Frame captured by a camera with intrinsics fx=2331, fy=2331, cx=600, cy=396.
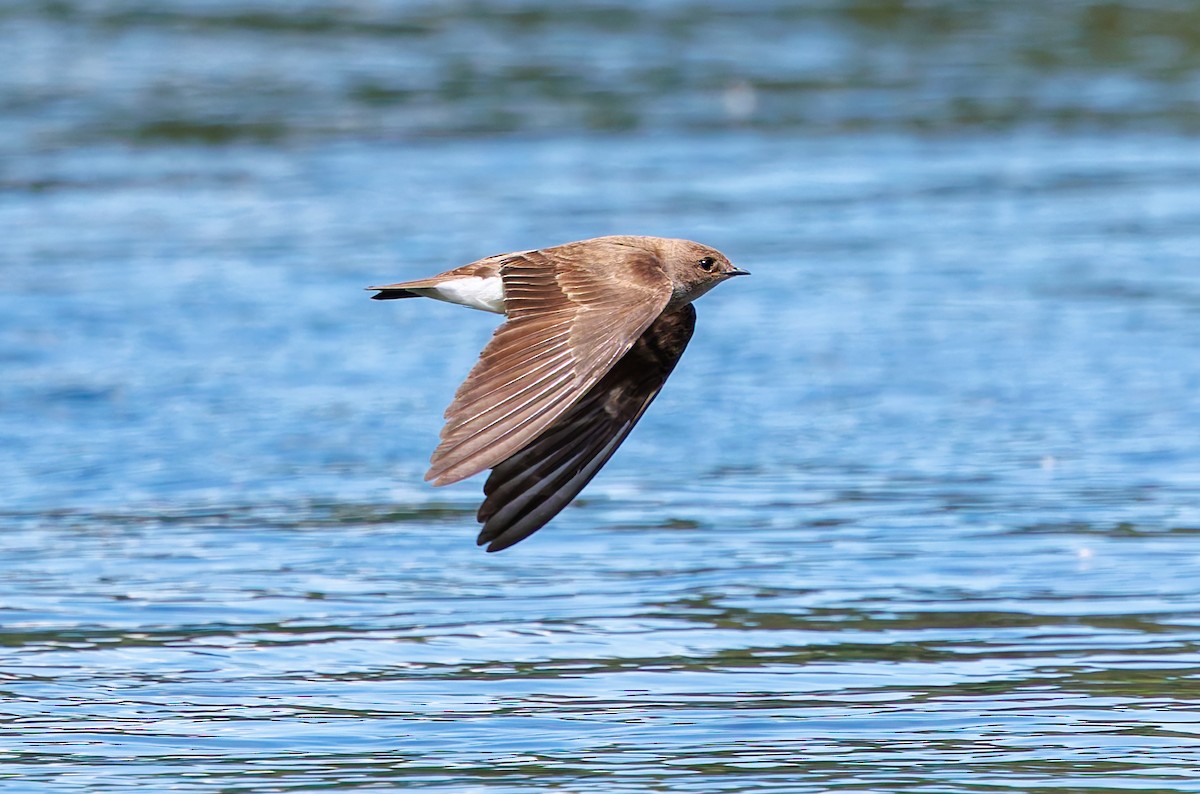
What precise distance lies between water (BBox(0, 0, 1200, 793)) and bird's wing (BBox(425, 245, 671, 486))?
3.36 feet

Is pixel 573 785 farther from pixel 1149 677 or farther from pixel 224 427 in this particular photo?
pixel 224 427

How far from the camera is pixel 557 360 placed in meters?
6.15

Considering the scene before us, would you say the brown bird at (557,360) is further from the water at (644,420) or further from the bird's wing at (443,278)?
the water at (644,420)

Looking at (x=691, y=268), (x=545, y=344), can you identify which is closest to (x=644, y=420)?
(x=691, y=268)

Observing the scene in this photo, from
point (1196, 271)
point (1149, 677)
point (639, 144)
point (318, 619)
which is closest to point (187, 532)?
point (318, 619)

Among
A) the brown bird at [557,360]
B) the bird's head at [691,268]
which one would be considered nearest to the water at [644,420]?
the brown bird at [557,360]

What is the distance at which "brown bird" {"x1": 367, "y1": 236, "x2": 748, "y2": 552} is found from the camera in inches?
232

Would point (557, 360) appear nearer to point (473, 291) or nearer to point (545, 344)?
point (545, 344)

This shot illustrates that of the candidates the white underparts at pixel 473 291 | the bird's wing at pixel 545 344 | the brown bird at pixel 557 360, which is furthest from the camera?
the white underparts at pixel 473 291

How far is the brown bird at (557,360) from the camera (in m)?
5.89

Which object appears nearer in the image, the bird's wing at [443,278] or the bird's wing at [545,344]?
the bird's wing at [545,344]

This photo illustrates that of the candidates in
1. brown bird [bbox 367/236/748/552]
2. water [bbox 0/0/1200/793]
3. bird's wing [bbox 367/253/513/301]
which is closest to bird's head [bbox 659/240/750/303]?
brown bird [bbox 367/236/748/552]

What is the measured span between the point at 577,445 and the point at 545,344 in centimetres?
74

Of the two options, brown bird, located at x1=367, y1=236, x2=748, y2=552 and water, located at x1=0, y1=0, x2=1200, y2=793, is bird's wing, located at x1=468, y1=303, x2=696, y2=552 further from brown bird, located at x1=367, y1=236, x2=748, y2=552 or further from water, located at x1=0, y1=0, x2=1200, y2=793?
water, located at x1=0, y1=0, x2=1200, y2=793
